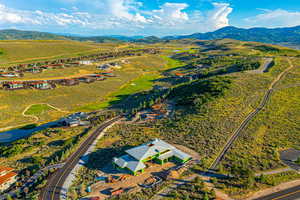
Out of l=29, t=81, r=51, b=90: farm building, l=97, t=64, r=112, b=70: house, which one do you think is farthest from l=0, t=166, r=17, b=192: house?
l=97, t=64, r=112, b=70: house

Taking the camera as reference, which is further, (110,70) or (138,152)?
(110,70)

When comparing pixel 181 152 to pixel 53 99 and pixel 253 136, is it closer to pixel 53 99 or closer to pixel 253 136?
pixel 253 136

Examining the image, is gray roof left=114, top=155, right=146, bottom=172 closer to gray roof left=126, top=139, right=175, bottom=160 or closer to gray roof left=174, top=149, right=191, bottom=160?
gray roof left=126, top=139, right=175, bottom=160

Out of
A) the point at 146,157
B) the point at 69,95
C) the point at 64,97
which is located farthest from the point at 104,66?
the point at 146,157

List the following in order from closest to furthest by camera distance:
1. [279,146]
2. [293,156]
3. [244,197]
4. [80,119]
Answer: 1. [244,197]
2. [293,156]
3. [279,146]
4. [80,119]

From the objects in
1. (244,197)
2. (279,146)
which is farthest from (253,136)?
(244,197)

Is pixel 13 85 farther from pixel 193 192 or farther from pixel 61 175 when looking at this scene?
pixel 193 192

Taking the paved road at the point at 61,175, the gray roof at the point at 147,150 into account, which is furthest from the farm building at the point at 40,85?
the gray roof at the point at 147,150
